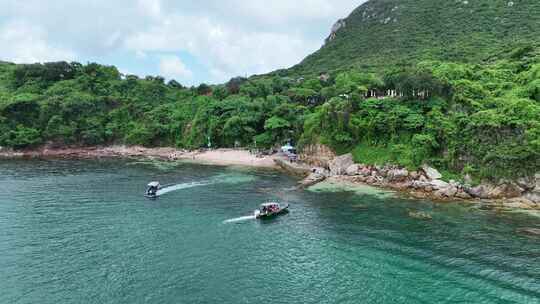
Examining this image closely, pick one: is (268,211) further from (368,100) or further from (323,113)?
(368,100)

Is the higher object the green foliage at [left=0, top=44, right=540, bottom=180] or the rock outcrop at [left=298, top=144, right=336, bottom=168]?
the green foliage at [left=0, top=44, right=540, bottom=180]

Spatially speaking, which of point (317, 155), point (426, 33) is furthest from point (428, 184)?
point (426, 33)

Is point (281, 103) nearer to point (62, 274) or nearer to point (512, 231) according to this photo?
point (512, 231)

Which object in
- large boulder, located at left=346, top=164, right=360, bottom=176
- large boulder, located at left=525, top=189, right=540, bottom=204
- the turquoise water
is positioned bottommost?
the turquoise water

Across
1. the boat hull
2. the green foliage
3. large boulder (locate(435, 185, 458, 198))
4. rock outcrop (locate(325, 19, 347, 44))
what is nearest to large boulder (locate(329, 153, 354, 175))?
the green foliage

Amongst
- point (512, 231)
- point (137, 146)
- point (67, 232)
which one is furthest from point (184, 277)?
point (137, 146)

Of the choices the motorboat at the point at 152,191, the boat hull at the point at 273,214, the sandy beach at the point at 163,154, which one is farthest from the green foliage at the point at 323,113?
the motorboat at the point at 152,191

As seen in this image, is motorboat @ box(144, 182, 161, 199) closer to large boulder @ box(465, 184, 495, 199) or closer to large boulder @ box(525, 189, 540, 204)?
large boulder @ box(465, 184, 495, 199)

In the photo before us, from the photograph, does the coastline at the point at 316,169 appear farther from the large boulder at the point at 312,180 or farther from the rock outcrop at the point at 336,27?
the rock outcrop at the point at 336,27
